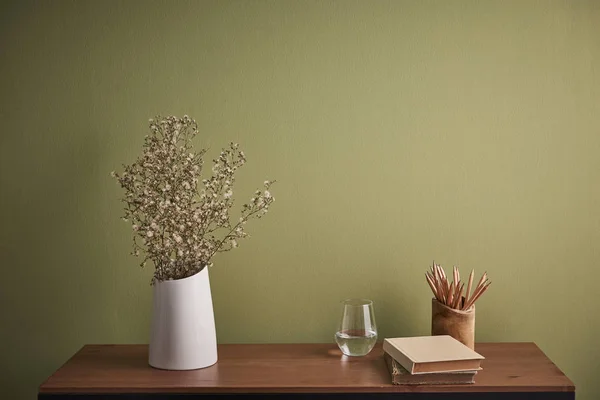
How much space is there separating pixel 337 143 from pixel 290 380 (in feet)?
2.33

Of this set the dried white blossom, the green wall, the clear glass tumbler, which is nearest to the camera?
the dried white blossom

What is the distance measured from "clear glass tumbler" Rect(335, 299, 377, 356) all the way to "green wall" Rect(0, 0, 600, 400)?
0.74 ft

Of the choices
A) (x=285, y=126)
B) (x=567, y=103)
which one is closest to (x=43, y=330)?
(x=285, y=126)

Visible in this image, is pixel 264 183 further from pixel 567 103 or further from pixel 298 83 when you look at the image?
pixel 567 103

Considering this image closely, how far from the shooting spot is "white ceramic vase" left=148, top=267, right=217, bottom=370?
1.76m

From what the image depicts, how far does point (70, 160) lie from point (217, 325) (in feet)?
2.10

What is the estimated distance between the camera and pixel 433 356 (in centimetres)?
166

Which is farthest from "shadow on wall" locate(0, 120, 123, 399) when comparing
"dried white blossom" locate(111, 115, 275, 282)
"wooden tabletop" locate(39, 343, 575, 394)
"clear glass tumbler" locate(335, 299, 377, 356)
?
"clear glass tumbler" locate(335, 299, 377, 356)

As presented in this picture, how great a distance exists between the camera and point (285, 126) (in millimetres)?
2053

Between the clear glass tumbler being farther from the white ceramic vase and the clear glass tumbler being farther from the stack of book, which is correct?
the white ceramic vase

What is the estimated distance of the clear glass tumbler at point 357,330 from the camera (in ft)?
6.05

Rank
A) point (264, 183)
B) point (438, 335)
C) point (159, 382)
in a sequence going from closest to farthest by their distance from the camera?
point (159, 382) → point (438, 335) → point (264, 183)

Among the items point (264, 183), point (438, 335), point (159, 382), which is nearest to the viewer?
point (159, 382)

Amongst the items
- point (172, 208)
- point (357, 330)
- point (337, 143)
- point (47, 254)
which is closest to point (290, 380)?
point (357, 330)
